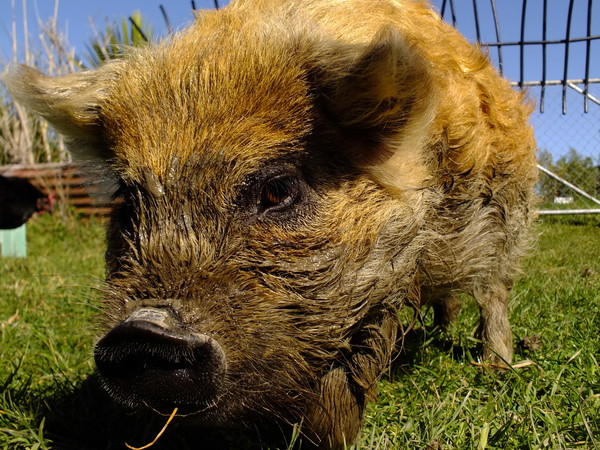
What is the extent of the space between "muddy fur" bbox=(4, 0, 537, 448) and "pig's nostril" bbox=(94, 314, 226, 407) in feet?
0.20

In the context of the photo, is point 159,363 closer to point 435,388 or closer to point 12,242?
point 435,388

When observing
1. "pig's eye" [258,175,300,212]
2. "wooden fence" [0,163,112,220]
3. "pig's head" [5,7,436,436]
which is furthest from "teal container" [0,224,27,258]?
"pig's eye" [258,175,300,212]

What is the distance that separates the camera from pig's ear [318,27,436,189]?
78.4 inches

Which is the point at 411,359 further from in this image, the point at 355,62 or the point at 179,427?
the point at 355,62

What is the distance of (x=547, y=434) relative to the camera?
1.99m

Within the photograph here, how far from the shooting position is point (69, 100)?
2.48 meters

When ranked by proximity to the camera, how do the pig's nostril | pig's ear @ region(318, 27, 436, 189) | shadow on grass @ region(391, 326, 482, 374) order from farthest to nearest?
shadow on grass @ region(391, 326, 482, 374) → pig's ear @ region(318, 27, 436, 189) → the pig's nostril

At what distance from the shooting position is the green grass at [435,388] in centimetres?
217

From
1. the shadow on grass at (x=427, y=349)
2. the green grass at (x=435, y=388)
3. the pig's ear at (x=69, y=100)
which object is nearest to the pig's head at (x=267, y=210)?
the pig's ear at (x=69, y=100)

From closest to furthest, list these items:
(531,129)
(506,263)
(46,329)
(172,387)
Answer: (172,387) → (506,263) → (531,129) → (46,329)

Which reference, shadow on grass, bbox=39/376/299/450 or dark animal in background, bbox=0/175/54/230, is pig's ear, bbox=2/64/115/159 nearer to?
shadow on grass, bbox=39/376/299/450

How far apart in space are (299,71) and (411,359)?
1.85 m

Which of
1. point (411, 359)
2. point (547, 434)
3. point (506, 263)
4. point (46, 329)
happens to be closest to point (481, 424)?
point (547, 434)

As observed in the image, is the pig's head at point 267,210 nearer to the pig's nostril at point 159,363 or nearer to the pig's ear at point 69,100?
the pig's nostril at point 159,363
